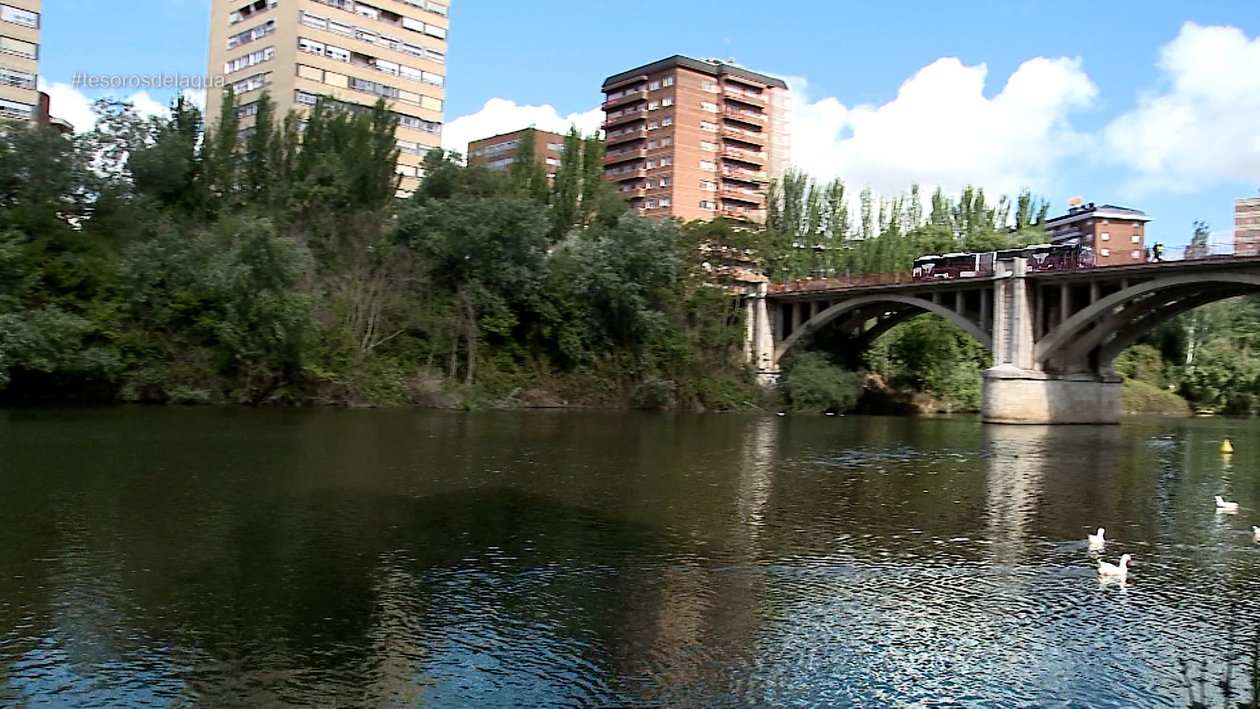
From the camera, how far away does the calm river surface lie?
10742mm

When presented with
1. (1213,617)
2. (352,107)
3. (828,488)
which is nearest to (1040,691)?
(1213,617)

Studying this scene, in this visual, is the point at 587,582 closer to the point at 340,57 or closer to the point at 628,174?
the point at 340,57

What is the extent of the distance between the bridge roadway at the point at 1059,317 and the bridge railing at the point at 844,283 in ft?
2.62

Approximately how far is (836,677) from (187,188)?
62900 millimetres

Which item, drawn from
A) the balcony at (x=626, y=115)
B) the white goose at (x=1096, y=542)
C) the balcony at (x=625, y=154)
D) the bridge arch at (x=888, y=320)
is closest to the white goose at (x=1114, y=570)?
the white goose at (x=1096, y=542)

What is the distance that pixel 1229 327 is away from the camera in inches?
3551

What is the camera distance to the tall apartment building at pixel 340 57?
3314 inches

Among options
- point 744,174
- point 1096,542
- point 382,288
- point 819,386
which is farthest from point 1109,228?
point 1096,542

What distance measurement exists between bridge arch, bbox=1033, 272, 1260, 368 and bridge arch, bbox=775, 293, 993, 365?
4.29m

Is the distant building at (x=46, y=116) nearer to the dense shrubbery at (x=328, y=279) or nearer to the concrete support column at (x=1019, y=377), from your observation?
the dense shrubbery at (x=328, y=279)

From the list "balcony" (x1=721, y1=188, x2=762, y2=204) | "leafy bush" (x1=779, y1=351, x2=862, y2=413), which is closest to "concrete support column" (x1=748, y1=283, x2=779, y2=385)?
"leafy bush" (x1=779, y1=351, x2=862, y2=413)

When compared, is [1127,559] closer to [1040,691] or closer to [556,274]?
[1040,691]

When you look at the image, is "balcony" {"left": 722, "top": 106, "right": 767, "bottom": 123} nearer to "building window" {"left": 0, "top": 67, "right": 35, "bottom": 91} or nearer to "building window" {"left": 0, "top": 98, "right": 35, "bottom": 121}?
"building window" {"left": 0, "top": 67, "right": 35, "bottom": 91}

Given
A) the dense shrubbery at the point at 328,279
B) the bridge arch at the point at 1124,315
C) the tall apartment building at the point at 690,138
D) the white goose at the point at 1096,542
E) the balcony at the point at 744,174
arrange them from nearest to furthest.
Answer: the white goose at the point at 1096,542
the dense shrubbery at the point at 328,279
the bridge arch at the point at 1124,315
the tall apartment building at the point at 690,138
the balcony at the point at 744,174
